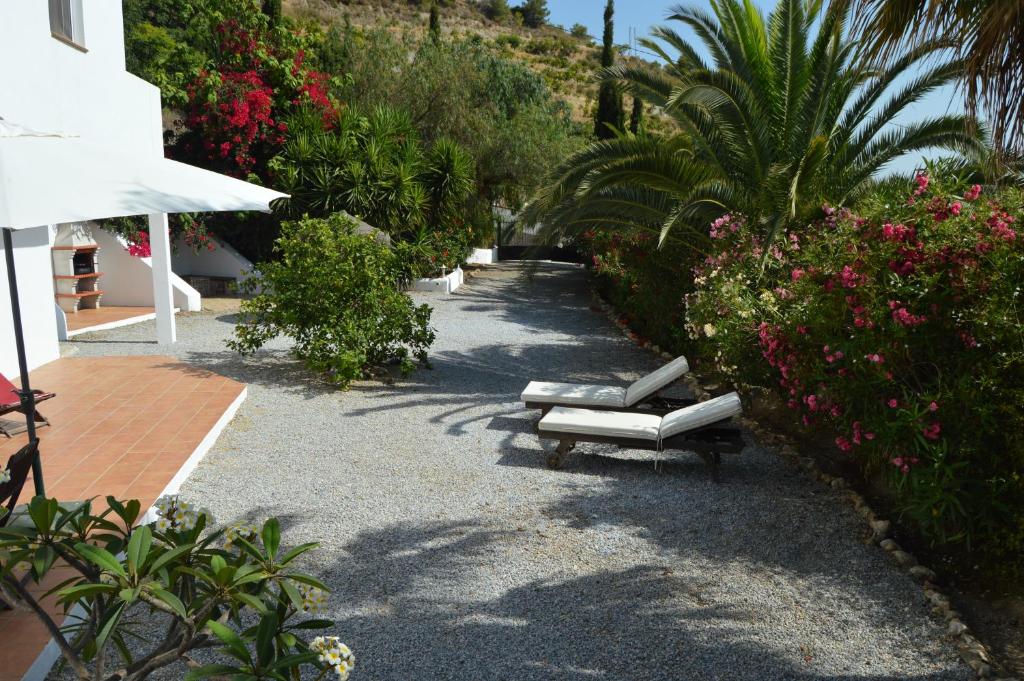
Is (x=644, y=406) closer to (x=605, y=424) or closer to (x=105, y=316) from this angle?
(x=605, y=424)

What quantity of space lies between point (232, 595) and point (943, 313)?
4485mm

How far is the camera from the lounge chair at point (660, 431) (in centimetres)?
670

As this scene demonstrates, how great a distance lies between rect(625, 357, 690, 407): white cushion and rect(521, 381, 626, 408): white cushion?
0.12 meters

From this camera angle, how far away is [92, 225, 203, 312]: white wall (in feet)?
47.3

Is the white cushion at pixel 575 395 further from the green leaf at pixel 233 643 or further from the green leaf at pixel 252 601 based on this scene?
the green leaf at pixel 233 643

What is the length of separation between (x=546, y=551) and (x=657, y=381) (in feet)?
9.39

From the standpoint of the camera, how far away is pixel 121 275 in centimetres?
1461

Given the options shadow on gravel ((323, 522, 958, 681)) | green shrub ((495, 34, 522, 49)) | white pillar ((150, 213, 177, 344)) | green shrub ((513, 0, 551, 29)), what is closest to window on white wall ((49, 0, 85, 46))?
white pillar ((150, 213, 177, 344))

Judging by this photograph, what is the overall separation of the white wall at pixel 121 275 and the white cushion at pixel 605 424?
34.2ft

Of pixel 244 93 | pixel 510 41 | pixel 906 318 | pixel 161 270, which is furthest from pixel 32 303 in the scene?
pixel 510 41

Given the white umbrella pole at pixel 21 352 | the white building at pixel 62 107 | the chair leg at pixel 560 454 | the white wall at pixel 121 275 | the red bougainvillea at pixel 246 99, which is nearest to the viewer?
the white umbrella pole at pixel 21 352

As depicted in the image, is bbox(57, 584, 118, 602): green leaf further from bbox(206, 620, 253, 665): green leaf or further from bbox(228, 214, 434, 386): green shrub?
bbox(228, 214, 434, 386): green shrub

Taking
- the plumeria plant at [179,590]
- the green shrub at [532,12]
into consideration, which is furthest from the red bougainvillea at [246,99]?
the green shrub at [532,12]

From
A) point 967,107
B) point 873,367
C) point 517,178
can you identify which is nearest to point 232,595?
point 873,367
